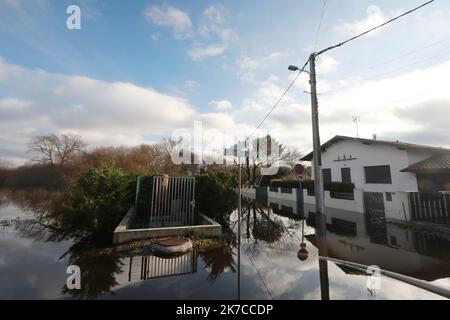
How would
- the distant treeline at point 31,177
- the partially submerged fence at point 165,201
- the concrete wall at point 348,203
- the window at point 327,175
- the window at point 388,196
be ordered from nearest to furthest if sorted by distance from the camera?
1. the partially submerged fence at point 165,201
2. the window at point 388,196
3. the concrete wall at point 348,203
4. the window at point 327,175
5. the distant treeline at point 31,177

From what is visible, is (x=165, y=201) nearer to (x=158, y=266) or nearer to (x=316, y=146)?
(x=158, y=266)

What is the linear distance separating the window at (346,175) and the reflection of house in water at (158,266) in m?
14.5

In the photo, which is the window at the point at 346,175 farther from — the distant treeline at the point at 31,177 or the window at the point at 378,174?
the distant treeline at the point at 31,177

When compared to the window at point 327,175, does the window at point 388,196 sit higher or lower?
lower

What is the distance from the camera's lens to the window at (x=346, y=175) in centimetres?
1562

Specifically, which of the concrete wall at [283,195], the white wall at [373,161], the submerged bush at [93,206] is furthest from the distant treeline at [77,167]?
the submerged bush at [93,206]

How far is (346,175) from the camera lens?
15.9 m

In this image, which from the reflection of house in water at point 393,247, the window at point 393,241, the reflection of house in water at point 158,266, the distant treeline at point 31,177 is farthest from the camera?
the distant treeline at point 31,177

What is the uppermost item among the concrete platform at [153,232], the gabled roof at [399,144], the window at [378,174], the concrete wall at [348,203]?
the gabled roof at [399,144]

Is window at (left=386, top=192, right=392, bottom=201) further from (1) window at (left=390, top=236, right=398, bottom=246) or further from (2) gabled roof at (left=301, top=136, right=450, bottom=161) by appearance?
(2) gabled roof at (left=301, top=136, right=450, bottom=161)

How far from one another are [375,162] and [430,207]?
5.64m

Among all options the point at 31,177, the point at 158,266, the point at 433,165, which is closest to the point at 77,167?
the point at 31,177

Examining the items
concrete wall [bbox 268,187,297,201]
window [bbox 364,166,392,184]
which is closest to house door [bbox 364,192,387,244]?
window [bbox 364,166,392,184]
